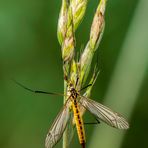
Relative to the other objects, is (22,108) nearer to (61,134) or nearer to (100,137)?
(100,137)

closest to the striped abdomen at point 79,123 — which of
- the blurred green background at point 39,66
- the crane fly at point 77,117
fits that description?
the crane fly at point 77,117

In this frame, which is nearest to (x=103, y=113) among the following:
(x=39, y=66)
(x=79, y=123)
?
(x=79, y=123)

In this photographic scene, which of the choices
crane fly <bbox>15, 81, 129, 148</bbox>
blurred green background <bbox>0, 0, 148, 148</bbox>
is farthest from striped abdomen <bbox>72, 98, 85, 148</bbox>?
blurred green background <bbox>0, 0, 148, 148</bbox>

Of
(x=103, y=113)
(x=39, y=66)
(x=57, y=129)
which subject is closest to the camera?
(x=57, y=129)

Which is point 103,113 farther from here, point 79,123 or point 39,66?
point 39,66

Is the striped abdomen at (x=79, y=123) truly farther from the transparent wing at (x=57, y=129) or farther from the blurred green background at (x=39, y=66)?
the blurred green background at (x=39, y=66)

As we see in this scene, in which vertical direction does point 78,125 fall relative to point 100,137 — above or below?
above

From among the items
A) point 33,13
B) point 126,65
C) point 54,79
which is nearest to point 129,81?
point 126,65
